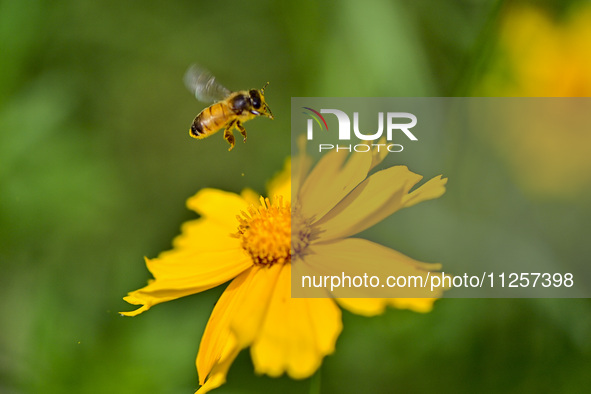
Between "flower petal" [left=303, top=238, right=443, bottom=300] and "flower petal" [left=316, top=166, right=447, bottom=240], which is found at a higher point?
"flower petal" [left=316, top=166, right=447, bottom=240]

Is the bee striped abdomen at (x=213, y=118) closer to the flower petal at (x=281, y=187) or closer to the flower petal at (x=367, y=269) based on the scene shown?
the flower petal at (x=281, y=187)

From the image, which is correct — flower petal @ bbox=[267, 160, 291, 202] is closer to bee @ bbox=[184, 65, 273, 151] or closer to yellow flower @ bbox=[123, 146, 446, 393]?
yellow flower @ bbox=[123, 146, 446, 393]

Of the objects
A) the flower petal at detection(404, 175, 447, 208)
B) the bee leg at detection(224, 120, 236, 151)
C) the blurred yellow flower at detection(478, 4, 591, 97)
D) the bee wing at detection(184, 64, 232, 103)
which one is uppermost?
the blurred yellow flower at detection(478, 4, 591, 97)

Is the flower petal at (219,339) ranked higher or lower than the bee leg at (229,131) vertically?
lower

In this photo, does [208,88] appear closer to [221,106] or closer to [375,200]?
[221,106]

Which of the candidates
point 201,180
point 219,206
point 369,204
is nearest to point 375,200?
point 369,204

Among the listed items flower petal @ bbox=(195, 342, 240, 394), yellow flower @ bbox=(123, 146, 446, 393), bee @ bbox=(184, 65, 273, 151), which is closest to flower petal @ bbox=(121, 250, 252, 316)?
yellow flower @ bbox=(123, 146, 446, 393)

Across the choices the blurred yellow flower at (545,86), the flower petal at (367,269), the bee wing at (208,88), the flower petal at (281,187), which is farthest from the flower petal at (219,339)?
the blurred yellow flower at (545,86)

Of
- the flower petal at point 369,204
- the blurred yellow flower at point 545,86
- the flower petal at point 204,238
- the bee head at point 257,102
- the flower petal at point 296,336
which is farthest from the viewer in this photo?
the blurred yellow flower at point 545,86
